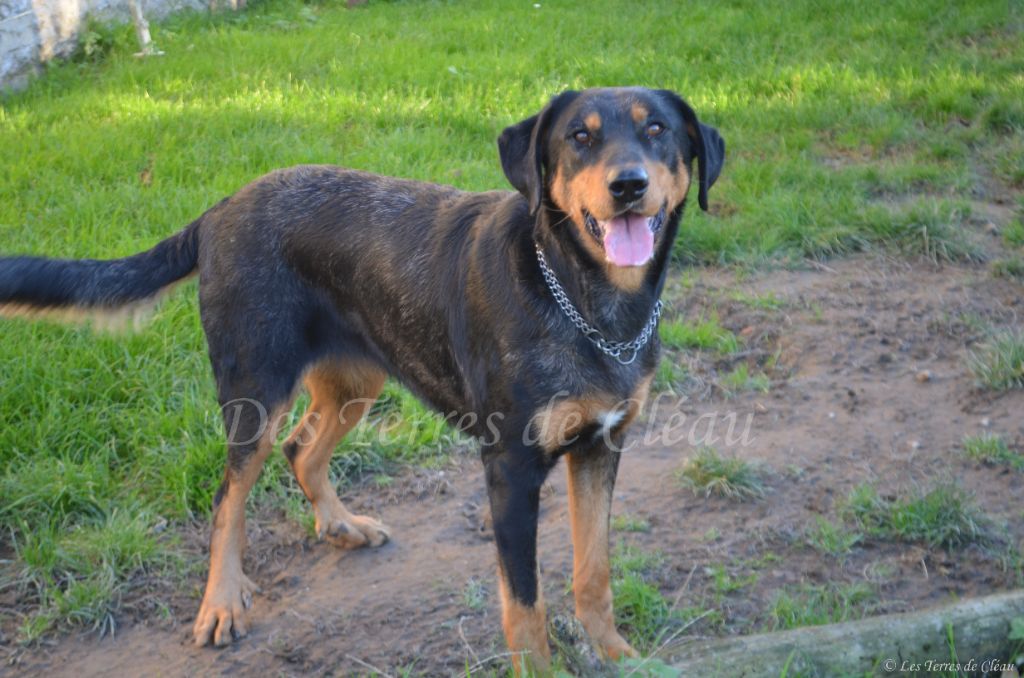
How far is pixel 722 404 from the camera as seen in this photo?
492 centimetres

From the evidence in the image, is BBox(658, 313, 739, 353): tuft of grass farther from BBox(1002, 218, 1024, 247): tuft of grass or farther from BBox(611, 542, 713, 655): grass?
BBox(1002, 218, 1024, 247): tuft of grass

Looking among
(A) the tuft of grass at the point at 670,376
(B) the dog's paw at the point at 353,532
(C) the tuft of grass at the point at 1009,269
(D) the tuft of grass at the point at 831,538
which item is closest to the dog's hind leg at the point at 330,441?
(B) the dog's paw at the point at 353,532

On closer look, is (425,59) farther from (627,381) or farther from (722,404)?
(627,381)

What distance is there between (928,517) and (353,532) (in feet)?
7.05

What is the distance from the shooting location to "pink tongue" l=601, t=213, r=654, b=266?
3.10 m

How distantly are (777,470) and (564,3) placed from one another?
27.9 feet

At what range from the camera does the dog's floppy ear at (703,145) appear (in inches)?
134

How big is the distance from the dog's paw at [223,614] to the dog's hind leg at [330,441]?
1.49 feet

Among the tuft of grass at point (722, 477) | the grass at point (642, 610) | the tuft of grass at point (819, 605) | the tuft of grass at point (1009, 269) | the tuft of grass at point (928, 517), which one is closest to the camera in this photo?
the tuft of grass at point (819, 605)

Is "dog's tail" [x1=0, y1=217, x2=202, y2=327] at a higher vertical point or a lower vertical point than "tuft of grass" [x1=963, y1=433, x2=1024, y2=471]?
higher

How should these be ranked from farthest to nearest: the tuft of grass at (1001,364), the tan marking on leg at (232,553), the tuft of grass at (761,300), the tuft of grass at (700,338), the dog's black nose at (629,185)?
the tuft of grass at (761,300), the tuft of grass at (700,338), the tuft of grass at (1001,364), the tan marking on leg at (232,553), the dog's black nose at (629,185)

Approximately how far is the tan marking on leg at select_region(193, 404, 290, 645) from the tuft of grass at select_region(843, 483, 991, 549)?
2206mm

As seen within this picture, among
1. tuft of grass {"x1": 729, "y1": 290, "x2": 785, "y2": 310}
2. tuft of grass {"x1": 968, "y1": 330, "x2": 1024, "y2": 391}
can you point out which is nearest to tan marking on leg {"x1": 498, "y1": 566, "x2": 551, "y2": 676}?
tuft of grass {"x1": 968, "y1": 330, "x2": 1024, "y2": 391}

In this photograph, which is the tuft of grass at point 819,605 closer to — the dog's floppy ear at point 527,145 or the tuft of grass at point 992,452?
the tuft of grass at point 992,452
